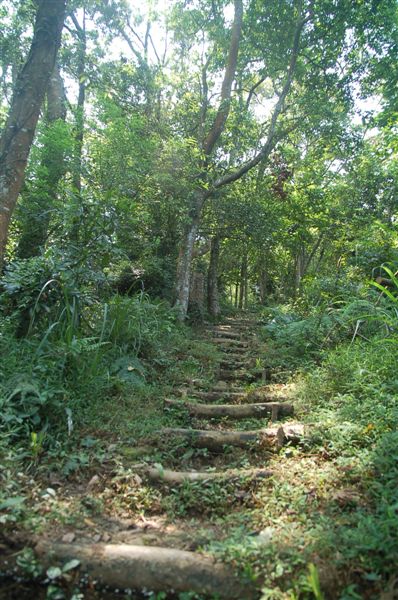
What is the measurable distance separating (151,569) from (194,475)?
0.88m

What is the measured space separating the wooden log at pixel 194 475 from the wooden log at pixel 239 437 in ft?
1.41

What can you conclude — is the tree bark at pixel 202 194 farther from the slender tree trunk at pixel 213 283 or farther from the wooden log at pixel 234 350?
the slender tree trunk at pixel 213 283

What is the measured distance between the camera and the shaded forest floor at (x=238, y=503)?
1668 mm

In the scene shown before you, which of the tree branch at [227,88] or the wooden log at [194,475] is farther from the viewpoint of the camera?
the tree branch at [227,88]

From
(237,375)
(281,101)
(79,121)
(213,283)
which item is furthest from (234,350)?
(79,121)

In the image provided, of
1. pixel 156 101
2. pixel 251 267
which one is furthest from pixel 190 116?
pixel 251 267

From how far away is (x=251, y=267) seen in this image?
61.2 feet

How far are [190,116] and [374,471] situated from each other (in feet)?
29.8

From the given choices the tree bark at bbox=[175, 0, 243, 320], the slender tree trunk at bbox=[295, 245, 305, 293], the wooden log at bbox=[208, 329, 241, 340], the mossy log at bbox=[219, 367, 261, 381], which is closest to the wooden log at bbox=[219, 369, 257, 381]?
the mossy log at bbox=[219, 367, 261, 381]

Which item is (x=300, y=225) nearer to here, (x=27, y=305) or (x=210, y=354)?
(x=210, y=354)

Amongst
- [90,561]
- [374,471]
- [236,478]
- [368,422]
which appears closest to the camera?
[90,561]

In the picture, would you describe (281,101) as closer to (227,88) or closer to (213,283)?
(227,88)

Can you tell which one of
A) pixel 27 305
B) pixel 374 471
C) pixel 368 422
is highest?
pixel 27 305

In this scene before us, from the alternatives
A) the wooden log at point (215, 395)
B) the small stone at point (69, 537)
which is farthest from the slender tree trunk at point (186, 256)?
the small stone at point (69, 537)
